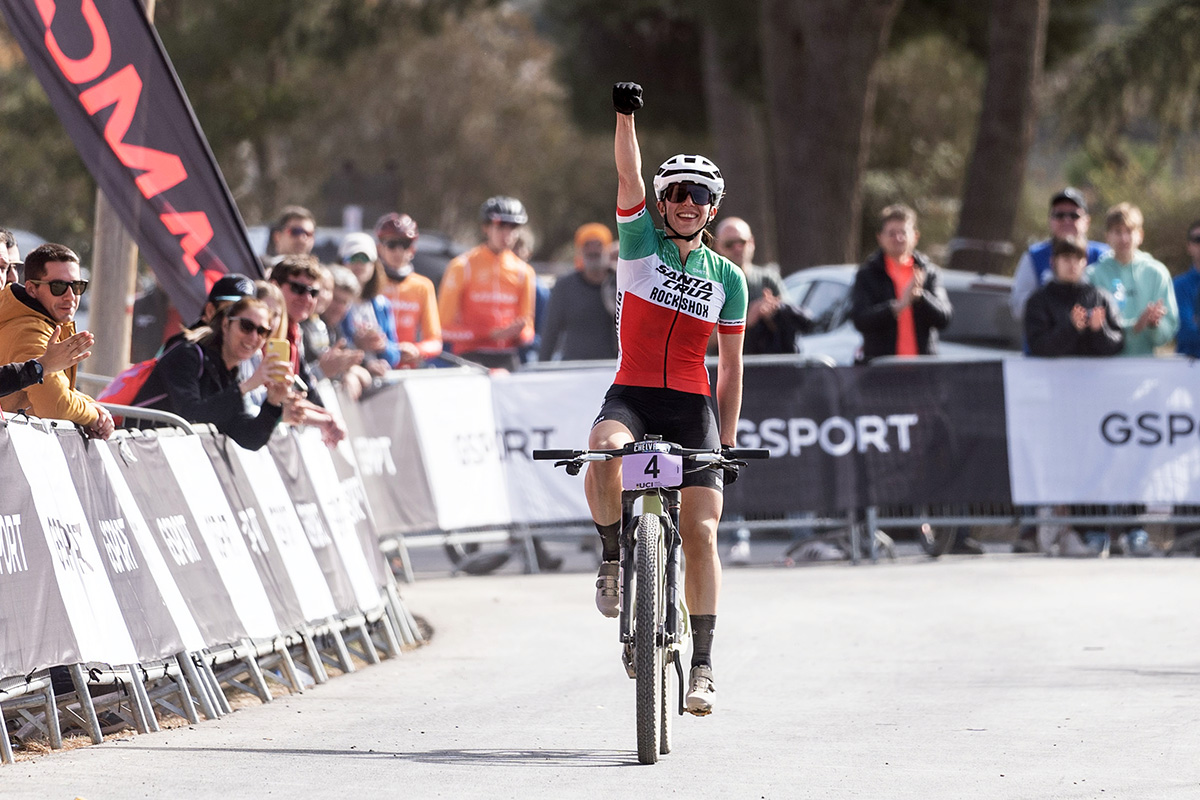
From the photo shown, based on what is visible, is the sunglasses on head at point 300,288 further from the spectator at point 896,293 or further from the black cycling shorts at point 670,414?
the spectator at point 896,293

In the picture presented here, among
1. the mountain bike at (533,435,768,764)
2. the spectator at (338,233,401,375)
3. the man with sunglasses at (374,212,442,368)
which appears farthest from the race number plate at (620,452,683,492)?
the man with sunglasses at (374,212,442,368)

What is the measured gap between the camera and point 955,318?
17.8 m

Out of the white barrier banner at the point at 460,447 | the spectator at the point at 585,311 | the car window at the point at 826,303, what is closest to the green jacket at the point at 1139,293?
the car window at the point at 826,303

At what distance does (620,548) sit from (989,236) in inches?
651

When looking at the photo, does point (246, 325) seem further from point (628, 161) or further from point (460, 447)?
point (460, 447)

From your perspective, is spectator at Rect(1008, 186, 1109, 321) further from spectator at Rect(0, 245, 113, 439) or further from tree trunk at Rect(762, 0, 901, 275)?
spectator at Rect(0, 245, 113, 439)

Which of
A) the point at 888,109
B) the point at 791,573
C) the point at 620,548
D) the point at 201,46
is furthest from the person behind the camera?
the point at 888,109

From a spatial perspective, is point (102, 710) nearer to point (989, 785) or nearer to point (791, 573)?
point (989, 785)

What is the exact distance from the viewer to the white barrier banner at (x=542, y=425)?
1476 centimetres

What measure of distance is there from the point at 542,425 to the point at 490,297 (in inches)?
69.5

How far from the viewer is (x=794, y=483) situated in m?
14.8

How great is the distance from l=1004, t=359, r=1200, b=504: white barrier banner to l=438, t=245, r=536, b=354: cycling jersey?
4.00 metres

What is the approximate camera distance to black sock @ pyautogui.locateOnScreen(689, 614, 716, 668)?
7.80 metres

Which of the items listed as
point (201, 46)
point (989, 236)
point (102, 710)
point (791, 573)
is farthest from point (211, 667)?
point (201, 46)
